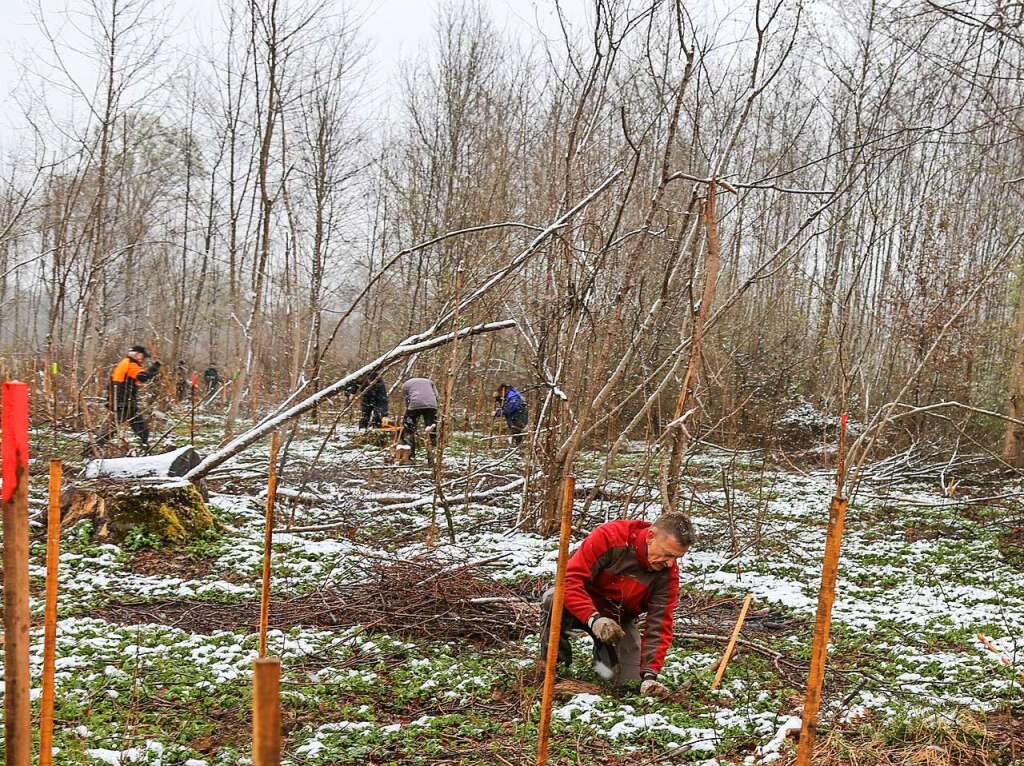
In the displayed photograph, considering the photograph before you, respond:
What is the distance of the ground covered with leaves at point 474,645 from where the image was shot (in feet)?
11.8

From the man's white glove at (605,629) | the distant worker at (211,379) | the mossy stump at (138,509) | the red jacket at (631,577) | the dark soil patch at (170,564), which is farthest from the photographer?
the distant worker at (211,379)

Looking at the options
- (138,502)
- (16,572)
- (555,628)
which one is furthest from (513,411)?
(16,572)

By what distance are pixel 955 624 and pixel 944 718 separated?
7.21 ft

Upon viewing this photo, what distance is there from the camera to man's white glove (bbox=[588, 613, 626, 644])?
13.3 feet

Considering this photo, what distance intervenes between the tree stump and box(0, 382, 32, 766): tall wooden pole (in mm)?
5820

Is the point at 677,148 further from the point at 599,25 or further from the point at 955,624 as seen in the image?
the point at 955,624

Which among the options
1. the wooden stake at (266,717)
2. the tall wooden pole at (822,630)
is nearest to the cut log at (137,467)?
the tall wooden pole at (822,630)

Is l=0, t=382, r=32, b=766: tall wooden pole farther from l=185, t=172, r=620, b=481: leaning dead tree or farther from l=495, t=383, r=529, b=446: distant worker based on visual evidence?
l=495, t=383, r=529, b=446: distant worker

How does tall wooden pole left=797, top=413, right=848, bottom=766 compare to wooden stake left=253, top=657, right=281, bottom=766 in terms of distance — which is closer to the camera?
wooden stake left=253, top=657, right=281, bottom=766

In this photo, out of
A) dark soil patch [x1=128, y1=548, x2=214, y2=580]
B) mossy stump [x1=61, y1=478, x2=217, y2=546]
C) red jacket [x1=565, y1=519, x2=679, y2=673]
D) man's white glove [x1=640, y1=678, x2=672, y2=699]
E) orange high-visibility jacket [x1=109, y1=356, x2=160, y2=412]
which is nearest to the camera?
man's white glove [x1=640, y1=678, x2=672, y2=699]

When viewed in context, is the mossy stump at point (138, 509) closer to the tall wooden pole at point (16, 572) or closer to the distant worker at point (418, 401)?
the distant worker at point (418, 401)

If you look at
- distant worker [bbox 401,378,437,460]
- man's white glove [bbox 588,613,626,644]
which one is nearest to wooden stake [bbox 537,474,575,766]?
man's white glove [bbox 588,613,626,644]

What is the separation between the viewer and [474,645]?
4918mm

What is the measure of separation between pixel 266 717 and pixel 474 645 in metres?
4.25
